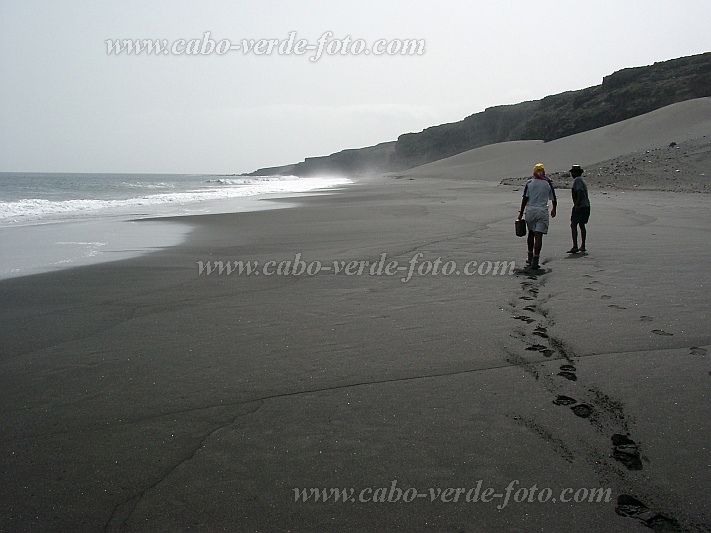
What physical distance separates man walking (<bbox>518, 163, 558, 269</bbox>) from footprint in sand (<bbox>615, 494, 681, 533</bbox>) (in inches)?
201

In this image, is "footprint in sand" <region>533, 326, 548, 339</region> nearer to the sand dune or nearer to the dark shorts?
the dark shorts

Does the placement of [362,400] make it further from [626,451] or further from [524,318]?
[524,318]

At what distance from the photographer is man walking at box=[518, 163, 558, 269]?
7.10 meters

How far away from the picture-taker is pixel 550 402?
9.67 ft

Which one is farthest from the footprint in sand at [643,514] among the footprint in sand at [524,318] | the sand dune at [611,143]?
the sand dune at [611,143]

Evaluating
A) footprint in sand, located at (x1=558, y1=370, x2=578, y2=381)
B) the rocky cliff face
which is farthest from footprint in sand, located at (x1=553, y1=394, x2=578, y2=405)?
the rocky cliff face

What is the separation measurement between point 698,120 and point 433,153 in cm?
7953

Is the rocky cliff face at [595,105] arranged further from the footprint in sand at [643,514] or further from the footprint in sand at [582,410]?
the footprint in sand at [643,514]

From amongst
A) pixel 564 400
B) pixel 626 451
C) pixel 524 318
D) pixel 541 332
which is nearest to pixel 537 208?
pixel 524 318

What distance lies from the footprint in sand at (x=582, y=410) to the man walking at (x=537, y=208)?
4327 millimetres

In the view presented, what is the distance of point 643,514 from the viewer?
2.07 meters

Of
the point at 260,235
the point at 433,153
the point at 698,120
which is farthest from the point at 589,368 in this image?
the point at 433,153

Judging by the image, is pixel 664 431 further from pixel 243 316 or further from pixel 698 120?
pixel 698 120

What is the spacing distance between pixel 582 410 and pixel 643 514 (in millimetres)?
803
